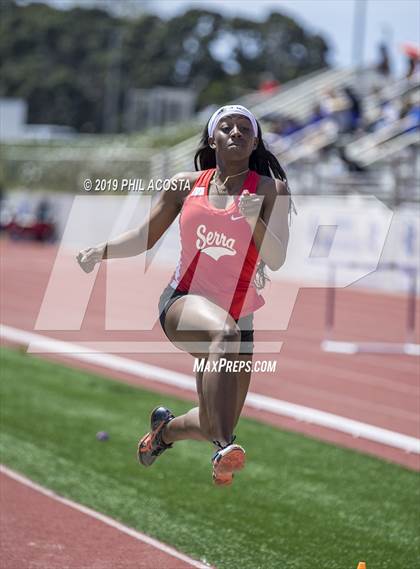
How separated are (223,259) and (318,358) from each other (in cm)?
881

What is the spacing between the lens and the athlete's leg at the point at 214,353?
4.43m

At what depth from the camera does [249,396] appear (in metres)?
10.7

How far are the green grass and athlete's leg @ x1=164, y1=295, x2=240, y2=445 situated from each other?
1.64 metres

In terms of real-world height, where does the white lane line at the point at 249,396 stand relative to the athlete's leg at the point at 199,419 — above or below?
below

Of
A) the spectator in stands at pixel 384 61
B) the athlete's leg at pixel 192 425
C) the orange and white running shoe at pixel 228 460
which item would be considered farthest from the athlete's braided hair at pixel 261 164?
the spectator in stands at pixel 384 61

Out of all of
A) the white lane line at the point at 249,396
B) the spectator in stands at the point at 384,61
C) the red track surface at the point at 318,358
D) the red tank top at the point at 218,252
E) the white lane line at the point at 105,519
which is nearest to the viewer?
the red tank top at the point at 218,252

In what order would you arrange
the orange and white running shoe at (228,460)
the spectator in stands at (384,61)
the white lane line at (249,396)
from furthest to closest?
the spectator in stands at (384,61)
the white lane line at (249,396)
the orange and white running shoe at (228,460)

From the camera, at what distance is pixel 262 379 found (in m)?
11.8

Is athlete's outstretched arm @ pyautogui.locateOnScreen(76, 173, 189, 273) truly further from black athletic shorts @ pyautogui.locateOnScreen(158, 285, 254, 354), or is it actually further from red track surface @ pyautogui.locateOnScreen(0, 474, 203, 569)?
red track surface @ pyautogui.locateOnScreen(0, 474, 203, 569)

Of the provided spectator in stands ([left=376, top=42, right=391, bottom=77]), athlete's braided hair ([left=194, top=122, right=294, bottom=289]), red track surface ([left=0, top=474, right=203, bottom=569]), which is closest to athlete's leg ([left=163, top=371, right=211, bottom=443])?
athlete's braided hair ([left=194, top=122, right=294, bottom=289])

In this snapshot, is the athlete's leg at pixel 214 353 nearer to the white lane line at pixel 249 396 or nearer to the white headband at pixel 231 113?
the white headband at pixel 231 113

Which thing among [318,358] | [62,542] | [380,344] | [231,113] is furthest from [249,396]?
[231,113]

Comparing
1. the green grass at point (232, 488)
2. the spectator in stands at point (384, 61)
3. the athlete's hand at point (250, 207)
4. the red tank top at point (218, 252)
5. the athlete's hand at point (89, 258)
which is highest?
the athlete's hand at point (250, 207)

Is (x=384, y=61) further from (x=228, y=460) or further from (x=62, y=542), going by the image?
(x=228, y=460)
